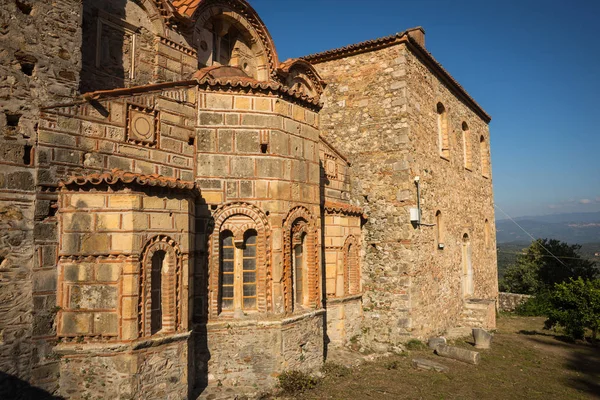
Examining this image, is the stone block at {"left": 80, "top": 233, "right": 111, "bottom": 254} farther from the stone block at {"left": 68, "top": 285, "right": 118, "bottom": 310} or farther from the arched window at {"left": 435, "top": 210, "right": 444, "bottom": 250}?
the arched window at {"left": 435, "top": 210, "right": 444, "bottom": 250}

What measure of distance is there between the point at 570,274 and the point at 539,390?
57.8 feet

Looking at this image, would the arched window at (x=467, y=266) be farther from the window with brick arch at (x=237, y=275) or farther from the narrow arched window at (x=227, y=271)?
the narrow arched window at (x=227, y=271)

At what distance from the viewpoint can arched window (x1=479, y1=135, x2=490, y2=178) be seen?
21.2 meters

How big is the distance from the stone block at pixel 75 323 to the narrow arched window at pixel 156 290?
0.97m

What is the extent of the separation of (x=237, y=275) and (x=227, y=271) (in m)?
0.23

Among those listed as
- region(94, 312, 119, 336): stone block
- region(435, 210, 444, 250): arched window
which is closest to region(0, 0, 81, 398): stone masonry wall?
region(94, 312, 119, 336): stone block

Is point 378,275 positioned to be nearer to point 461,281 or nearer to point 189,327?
point 461,281

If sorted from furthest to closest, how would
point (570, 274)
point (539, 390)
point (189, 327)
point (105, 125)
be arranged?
1. point (570, 274)
2. point (539, 390)
3. point (189, 327)
4. point (105, 125)

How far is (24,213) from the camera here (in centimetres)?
659

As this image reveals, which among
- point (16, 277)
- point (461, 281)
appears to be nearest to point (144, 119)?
point (16, 277)

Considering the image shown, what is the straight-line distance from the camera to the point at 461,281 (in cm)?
1709

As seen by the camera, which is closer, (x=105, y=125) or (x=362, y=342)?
(x=105, y=125)

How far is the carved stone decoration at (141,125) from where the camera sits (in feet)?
25.7

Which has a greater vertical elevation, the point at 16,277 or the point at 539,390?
the point at 16,277
